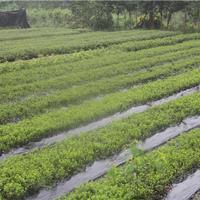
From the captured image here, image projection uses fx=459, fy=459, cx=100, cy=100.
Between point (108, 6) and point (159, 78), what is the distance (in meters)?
25.9

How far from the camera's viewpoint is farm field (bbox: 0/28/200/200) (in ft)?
30.9

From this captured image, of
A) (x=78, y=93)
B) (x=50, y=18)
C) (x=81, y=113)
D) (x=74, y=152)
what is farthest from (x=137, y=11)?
(x=74, y=152)

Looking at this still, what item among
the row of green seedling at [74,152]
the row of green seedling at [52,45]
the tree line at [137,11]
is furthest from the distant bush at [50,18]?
the row of green seedling at [74,152]

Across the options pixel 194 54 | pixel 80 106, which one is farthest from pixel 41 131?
pixel 194 54

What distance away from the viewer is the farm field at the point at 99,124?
942cm

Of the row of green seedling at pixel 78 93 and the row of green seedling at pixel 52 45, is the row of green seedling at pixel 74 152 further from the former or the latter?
the row of green seedling at pixel 52 45

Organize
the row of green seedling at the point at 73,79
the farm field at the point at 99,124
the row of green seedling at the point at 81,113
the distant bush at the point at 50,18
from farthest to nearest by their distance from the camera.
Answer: the distant bush at the point at 50,18, the row of green seedling at the point at 73,79, the row of green seedling at the point at 81,113, the farm field at the point at 99,124

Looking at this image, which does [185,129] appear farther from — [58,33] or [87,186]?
[58,33]

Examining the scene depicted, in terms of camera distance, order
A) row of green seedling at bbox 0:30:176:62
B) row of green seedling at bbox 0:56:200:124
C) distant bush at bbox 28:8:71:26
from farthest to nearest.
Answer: distant bush at bbox 28:8:71:26 → row of green seedling at bbox 0:30:176:62 → row of green seedling at bbox 0:56:200:124

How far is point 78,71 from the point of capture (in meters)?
20.9

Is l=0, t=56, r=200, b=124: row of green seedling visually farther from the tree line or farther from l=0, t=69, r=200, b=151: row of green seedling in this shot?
the tree line

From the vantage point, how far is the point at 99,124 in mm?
13500

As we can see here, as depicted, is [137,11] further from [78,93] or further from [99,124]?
[99,124]

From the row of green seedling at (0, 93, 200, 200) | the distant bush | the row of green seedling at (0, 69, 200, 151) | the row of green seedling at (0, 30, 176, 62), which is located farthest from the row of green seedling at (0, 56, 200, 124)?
the distant bush
